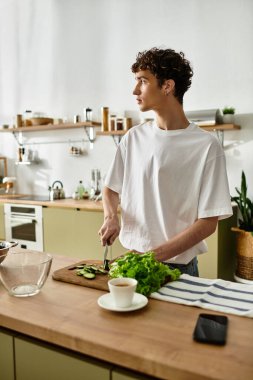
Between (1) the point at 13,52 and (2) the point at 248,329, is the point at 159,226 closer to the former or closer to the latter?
(2) the point at 248,329

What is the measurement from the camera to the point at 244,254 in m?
3.22

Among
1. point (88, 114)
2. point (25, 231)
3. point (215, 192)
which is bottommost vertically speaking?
point (25, 231)

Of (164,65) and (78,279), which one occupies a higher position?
(164,65)

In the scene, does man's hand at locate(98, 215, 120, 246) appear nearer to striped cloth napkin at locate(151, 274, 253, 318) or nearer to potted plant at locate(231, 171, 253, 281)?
striped cloth napkin at locate(151, 274, 253, 318)

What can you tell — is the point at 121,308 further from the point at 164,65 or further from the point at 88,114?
the point at 88,114

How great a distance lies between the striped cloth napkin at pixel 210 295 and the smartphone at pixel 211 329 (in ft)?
0.28

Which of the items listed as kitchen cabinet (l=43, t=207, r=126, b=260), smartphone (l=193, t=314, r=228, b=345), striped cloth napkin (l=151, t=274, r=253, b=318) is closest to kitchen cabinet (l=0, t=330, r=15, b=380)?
striped cloth napkin (l=151, t=274, r=253, b=318)

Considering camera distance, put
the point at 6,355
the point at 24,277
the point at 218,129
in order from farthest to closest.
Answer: the point at 218,129 → the point at 24,277 → the point at 6,355

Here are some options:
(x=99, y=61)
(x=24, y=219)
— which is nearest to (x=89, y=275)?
(x=24, y=219)

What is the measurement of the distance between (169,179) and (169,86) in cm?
41

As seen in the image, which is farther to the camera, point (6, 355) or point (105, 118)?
point (105, 118)

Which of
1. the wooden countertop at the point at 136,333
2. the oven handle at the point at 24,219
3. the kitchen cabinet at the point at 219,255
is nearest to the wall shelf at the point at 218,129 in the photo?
the kitchen cabinet at the point at 219,255

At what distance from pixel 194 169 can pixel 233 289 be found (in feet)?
1.81

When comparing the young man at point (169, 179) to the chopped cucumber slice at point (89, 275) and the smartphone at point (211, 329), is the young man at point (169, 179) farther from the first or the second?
the smartphone at point (211, 329)
